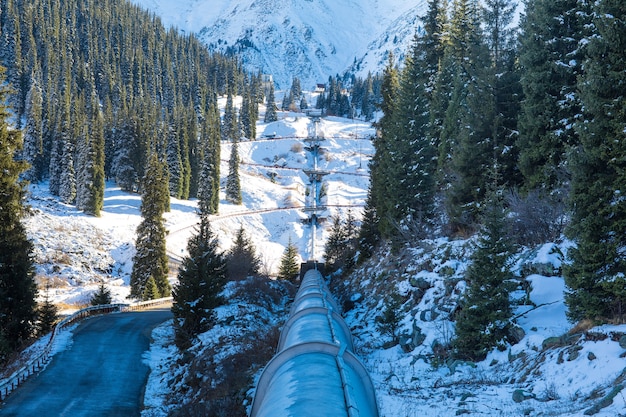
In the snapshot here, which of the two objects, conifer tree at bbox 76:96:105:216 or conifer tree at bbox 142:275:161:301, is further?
conifer tree at bbox 76:96:105:216

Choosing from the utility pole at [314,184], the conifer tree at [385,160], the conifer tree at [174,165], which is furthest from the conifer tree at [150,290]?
the conifer tree at [174,165]

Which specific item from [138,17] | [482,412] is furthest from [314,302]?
[138,17]

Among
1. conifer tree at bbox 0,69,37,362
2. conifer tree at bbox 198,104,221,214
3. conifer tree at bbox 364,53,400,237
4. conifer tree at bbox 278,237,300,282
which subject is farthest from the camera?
conifer tree at bbox 198,104,221,214

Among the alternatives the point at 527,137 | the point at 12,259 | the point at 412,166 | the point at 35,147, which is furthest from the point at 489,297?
the point at 35,147

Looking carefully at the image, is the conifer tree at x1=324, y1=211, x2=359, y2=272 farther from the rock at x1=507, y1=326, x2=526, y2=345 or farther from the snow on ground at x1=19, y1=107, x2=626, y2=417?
the rock at x1=507, y1=326, x2=526, y2=345

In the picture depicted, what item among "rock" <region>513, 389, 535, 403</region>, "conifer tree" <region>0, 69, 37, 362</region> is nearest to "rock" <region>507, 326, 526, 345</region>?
"rock" <region>513, 389, 535, 403</region>

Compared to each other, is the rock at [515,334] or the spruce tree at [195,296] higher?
the rock at [515,334]

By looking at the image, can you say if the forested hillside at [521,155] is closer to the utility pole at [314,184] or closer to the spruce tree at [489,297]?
the spruce tree at [489,297]

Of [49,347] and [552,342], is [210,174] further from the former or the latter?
[552,342]
